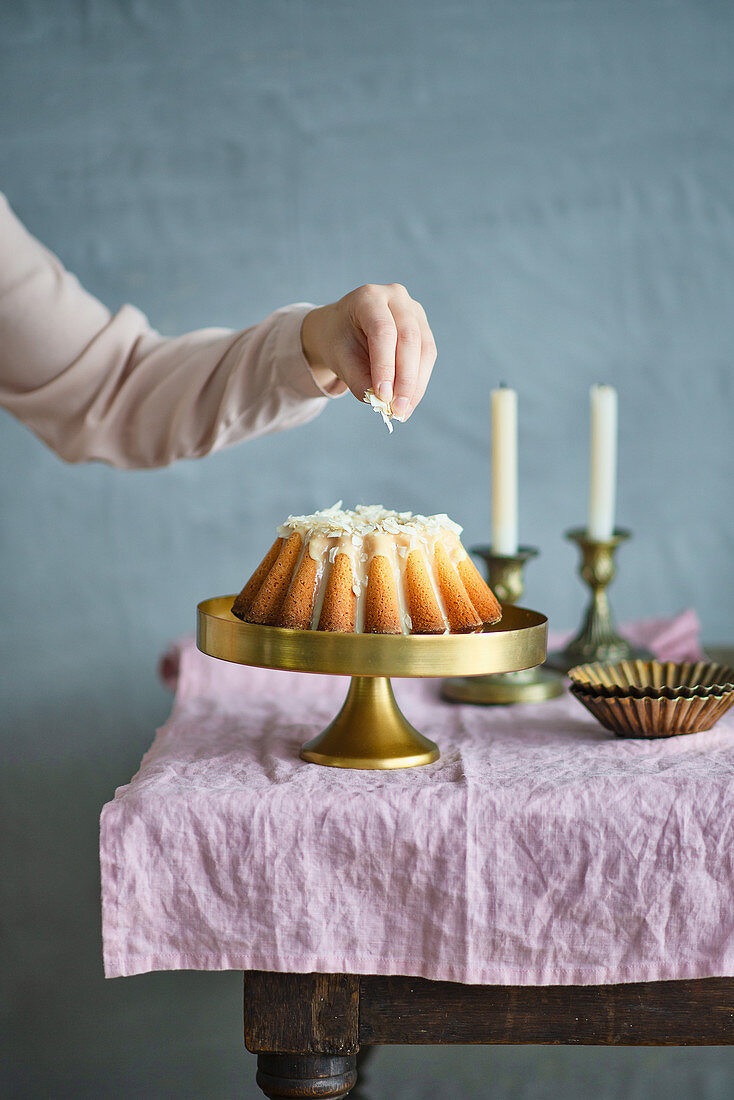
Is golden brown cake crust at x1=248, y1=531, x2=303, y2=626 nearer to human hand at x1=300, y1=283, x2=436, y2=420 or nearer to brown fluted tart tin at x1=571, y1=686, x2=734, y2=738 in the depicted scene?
human hand at x1=300, y1=283, x2=436, y2=420

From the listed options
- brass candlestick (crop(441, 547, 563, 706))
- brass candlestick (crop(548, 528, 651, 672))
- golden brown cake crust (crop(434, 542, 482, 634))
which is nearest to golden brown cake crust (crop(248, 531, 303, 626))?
golden brown cake crust (crop(434, 542, 482, 634))

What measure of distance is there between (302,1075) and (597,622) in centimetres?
59

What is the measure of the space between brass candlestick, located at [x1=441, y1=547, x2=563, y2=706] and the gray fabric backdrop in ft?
2.17

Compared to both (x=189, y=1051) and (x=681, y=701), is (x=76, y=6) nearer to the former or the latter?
(x=681, y=701)

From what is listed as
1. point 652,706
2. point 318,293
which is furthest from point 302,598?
point 318,293

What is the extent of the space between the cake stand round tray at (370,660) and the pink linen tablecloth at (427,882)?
0.08 metres

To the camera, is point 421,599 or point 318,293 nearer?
point 421,599

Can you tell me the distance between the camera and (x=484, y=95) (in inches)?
63.4

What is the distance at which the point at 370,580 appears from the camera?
741 millimetres

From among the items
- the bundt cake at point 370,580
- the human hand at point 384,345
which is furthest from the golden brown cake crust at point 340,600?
the human hand at point 384,345

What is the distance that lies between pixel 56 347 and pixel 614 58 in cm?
112

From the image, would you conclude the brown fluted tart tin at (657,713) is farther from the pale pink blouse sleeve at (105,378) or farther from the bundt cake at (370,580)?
the pale pink blouse sleeve at (105,378)

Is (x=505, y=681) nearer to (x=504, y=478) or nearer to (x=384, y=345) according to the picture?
(x=504, y=478)

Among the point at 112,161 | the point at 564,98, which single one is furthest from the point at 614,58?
the point at 112,161
